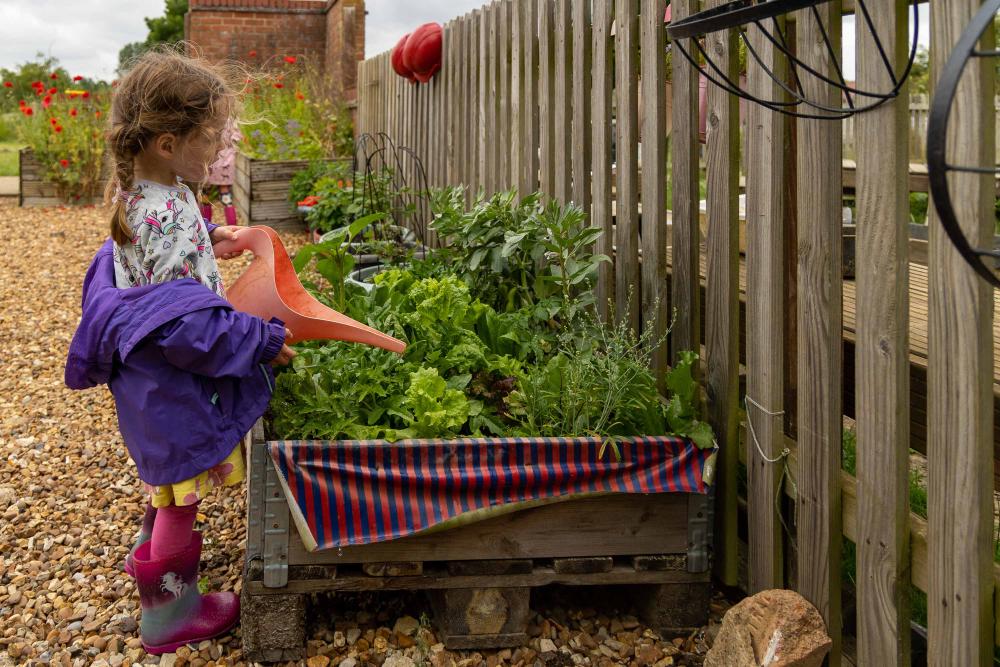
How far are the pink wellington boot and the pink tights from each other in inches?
0.7

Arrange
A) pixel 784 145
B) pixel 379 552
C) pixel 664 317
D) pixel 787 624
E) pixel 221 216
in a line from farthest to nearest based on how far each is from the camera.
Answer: pixel 221 216 < pixel 664 317 < pixel 379 552 < pixel 784 145 < pixel 787 624

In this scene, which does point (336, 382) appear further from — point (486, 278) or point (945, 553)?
point (945, 553)

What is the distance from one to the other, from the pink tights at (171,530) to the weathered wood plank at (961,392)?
5.56ft

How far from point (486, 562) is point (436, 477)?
26 centimetres

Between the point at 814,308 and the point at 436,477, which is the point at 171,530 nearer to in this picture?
the point at 436,477

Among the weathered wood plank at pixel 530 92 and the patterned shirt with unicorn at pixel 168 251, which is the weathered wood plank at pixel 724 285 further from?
the weathered wood plank at pixel 530 92

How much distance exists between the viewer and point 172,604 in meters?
2.49

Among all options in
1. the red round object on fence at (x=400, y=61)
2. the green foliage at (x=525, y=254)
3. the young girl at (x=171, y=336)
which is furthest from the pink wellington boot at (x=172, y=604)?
the red round object on fence at (x=400, y=61)

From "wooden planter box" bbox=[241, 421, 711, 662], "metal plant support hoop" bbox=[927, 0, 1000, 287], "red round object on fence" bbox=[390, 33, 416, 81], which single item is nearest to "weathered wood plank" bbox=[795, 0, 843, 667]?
"wooden planter box" bbox=[241, 421, 711, 662]

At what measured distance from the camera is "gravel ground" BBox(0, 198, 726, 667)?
8.11ft

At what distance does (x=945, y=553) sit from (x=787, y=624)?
1.33 ft

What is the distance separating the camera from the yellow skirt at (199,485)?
236 cm

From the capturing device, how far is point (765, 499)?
2398 millimetres

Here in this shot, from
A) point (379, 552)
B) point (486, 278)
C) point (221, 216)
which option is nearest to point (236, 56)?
point (221, 216)
